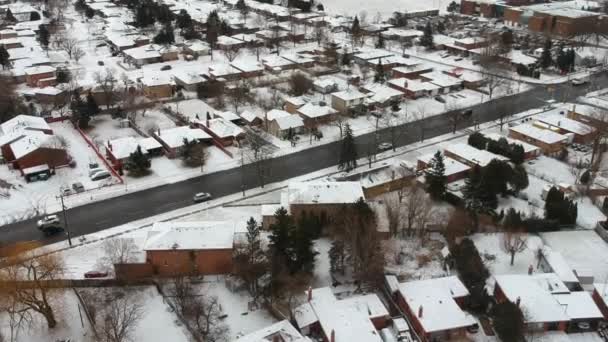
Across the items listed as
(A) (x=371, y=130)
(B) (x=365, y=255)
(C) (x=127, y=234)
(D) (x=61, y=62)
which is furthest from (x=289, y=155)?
(D) (x=61, y=62)

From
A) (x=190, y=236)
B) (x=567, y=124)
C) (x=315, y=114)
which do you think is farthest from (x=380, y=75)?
(x=190, y=236)

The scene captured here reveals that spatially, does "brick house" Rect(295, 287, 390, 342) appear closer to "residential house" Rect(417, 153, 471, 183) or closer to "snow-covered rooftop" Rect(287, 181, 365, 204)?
"snow-covered rooftop" Rect(287, 181, 365, 204)

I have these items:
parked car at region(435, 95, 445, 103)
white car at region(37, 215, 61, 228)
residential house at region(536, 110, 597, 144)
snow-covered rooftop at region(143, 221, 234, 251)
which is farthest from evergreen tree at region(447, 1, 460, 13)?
white car at region(37, 215, 61, 228)

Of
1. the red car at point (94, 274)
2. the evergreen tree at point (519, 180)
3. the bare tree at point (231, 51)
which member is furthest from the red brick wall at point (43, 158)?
the bare tree at point (231, 51)

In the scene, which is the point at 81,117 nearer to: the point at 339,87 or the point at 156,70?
the point at 156,70

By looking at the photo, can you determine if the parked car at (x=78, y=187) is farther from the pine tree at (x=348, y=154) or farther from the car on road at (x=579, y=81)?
the car on road at (x=579, y=81)

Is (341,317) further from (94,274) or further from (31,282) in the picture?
(31,282)
